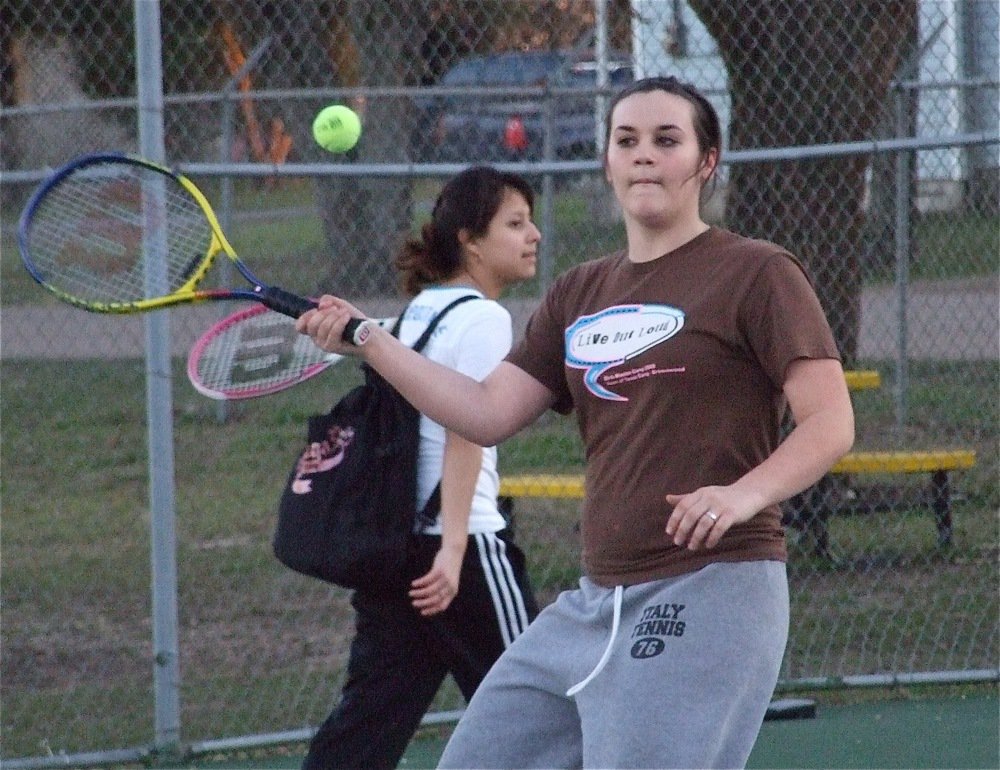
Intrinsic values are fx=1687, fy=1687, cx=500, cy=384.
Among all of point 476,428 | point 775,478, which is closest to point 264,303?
point 476,428

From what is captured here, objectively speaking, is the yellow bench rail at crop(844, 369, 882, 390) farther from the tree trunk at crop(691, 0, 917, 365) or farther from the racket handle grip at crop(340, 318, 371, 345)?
the racket handle grip at crop(340, 318, 371, 345)

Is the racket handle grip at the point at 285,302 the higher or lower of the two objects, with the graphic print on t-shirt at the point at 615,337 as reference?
higher

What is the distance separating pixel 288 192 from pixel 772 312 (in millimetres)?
9286

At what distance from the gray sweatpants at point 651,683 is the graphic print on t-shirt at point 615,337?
377 mm

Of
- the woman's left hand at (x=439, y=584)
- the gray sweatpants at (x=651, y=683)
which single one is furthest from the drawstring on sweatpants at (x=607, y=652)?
the woman's left hand at (x=439, y=584)

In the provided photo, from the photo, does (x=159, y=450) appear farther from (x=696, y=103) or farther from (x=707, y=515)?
(x=707, y=515)

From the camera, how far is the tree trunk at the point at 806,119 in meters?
7.15

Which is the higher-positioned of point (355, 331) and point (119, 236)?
point (119, 236)

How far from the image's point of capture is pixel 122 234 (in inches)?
200

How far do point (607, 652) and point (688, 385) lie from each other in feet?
1.56

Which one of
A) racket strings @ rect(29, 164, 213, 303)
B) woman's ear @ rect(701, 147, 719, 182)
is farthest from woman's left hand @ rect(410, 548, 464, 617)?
racket strings @ rect(29, 164, 213, 303)

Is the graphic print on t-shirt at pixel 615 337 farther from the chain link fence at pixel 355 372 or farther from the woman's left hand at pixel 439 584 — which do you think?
the chain link fence at pixel 355 372

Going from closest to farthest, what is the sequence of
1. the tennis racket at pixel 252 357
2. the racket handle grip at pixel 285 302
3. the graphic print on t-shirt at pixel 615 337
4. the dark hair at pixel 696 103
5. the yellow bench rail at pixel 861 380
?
the graphic print on t-shirt at pixel 615 337
the dark hair at pixel 696 103
the racket handle grip at pixel 285 302
the tennis racket at pixel 252 357
the yellow bench rail at pixel 861 380

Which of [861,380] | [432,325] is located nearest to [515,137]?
[861,380]
